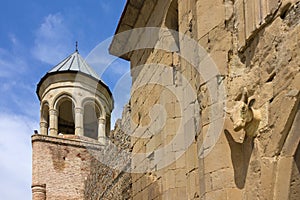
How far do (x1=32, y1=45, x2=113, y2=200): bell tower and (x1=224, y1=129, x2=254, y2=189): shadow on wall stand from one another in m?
15.0

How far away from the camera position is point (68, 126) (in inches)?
901

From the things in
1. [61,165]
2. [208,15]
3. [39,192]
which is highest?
[61,165]

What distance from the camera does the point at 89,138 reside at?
20.8 metres

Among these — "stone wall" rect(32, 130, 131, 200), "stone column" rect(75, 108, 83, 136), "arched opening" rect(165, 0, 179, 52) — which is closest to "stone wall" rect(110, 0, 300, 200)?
"arched opening" rect(165, 0, 179, 52)

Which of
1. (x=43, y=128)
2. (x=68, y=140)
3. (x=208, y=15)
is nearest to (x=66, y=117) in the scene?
(x=43, y=128)

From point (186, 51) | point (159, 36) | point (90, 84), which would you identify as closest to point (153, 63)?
point (159, 36)

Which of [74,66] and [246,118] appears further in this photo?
[74,66]

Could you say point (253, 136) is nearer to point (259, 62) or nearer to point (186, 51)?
point (259, 62)

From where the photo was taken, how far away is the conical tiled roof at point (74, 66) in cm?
2152

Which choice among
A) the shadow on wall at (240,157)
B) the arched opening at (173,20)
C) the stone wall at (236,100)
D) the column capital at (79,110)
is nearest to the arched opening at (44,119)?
the column capital at (79,110)

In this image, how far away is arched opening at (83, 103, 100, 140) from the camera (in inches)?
853

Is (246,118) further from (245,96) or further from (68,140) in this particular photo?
(68,140)

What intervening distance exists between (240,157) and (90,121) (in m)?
18.0

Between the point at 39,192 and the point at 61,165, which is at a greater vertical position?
the point at 61,165
